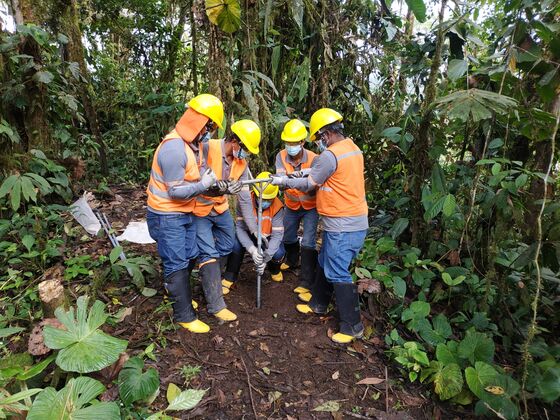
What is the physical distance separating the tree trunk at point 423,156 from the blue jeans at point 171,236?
212cm

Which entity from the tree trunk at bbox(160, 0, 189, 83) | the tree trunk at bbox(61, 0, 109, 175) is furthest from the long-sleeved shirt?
the tree trunk at bbox(160, 0, 189, 83)

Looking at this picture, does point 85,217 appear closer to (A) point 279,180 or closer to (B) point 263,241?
(B) point 263,241

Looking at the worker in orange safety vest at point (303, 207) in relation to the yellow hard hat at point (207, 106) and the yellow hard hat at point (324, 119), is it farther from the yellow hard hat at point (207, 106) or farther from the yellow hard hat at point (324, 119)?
the yellow hard hat at point (207, 106)

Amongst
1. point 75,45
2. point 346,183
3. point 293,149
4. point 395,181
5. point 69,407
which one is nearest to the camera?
point 69,407

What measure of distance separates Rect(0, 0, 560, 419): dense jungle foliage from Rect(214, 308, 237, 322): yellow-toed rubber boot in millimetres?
717

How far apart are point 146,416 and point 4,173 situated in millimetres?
3320

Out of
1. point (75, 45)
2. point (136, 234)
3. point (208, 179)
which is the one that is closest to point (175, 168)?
point (208, 179)

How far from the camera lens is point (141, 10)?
744cm

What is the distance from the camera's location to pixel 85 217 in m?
4.44

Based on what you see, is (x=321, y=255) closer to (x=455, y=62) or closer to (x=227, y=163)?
(x=227, y=163)

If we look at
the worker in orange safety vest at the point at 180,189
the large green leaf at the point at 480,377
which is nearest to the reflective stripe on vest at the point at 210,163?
the worker in orange safety vest at the point at 180,189

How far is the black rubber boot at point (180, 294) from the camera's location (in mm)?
2953

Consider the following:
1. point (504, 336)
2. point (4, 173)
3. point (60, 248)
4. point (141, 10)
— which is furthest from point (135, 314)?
point (141, 10)

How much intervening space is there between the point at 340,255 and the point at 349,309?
0.45 metres
